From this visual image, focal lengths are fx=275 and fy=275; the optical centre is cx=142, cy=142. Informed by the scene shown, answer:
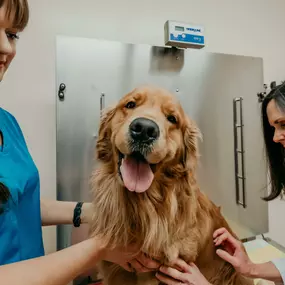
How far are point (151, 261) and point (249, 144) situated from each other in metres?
1.22

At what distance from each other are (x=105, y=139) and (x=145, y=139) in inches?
9.8

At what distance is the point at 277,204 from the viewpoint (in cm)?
220

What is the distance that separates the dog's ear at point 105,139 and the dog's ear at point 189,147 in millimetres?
274

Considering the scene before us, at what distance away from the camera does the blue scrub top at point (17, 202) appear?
0.72 m

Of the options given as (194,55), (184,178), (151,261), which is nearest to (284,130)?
(184,178)

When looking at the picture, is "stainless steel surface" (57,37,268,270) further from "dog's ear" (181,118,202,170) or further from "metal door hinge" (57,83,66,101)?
"dog's ear" (181,118,202,170)

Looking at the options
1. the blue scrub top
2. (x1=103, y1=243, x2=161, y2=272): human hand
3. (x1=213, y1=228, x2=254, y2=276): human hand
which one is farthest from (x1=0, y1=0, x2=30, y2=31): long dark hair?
(x1=213, y1=228, x2=254, y2=276): human hand

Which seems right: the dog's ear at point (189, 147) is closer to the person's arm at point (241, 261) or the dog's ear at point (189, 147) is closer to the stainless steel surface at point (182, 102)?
the person's arm at point (241, 261)

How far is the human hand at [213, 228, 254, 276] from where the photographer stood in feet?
3.28

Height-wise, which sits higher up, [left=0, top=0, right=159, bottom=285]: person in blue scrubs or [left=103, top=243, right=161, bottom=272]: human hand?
[left=0, top=0, right=159, bottom=285]: person in blue scrubs

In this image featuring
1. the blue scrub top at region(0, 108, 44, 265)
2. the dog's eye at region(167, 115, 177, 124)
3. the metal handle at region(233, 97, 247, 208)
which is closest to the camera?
the blue scrub top at region(0, 108, 44, 265)

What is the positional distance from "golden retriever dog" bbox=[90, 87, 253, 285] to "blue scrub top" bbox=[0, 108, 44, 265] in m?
0.21

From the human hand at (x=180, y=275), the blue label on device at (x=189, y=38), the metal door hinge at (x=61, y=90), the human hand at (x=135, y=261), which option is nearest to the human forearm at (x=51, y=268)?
the human hand at (x=135, y=261)

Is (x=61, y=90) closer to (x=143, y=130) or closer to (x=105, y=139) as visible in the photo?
(x=105, y=139)
